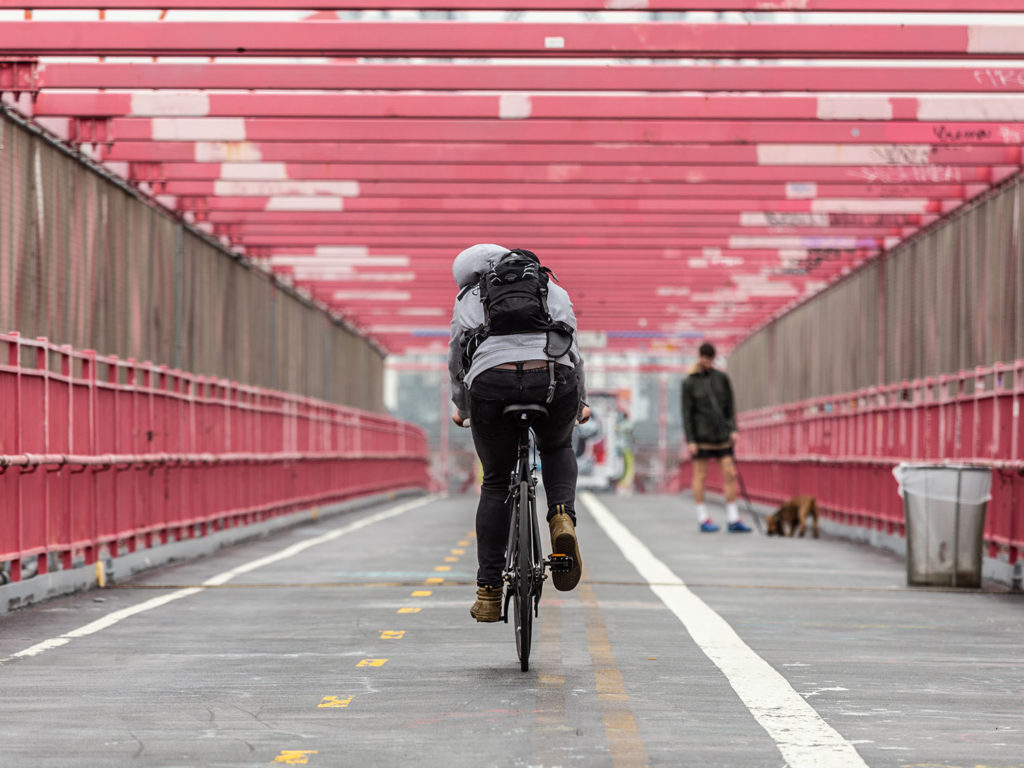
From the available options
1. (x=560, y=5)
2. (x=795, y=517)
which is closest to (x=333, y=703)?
(x=560, y=5)

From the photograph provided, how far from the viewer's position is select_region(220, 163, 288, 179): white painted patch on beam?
21.1 meters

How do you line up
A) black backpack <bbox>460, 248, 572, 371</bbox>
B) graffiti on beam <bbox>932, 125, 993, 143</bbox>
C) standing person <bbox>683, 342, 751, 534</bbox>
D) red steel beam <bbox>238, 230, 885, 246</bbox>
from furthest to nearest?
red steel beam <bbox>238, 230, 885, 246</bbox>
standing person <bbox>683, 342, 751, 534</bbox>
graffiti on beam <bbox>932, 125, 993, 143</bbox>
black backpack <bbox>460, 248, 572, 371</bbox>

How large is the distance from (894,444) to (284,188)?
861 cm

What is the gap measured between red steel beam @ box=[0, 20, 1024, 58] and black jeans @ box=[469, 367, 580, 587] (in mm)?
6975

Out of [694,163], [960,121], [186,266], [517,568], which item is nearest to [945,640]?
[517,568]

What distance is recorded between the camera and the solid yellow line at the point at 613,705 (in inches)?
219

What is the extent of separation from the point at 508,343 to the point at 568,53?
7254mm

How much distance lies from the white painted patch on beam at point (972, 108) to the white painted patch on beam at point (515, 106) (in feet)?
12.6

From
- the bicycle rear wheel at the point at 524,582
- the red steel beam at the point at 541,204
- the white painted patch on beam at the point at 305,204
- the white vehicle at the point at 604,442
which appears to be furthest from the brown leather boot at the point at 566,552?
the white vehicle at the point at 604,442

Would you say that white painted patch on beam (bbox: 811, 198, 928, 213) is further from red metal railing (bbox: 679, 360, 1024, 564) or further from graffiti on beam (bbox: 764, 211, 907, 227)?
red metal railing (bbox: 679, 360, 1024, 564)

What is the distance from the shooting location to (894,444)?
18328mm

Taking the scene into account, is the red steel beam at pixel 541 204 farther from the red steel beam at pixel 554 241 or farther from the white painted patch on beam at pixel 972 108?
the white painted patch on beam at pixel 972 108

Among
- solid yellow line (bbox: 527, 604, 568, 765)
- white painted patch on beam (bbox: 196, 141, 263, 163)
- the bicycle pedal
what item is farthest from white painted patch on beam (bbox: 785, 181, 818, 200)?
the bicycle pedal

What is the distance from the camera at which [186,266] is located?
23.4 m
